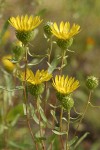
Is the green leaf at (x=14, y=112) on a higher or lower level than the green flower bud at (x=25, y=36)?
lower

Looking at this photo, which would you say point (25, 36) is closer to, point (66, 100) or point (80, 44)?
point (66, 100)

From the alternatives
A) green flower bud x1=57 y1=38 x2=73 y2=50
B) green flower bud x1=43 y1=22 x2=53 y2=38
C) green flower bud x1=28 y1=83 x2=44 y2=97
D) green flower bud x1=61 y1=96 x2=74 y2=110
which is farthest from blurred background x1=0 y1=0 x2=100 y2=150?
green flower bud x1=61 y1=96 x2=74 y2=110

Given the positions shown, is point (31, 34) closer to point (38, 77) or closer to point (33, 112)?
point (38, 77)

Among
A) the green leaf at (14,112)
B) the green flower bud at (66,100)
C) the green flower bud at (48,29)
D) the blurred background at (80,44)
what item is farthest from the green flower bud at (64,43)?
the green leaf at (14,112)

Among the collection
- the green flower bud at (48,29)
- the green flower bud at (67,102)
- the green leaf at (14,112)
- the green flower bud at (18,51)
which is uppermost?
the green flower bud at (48,29)

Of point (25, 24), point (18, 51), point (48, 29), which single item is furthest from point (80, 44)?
point (25, 24)

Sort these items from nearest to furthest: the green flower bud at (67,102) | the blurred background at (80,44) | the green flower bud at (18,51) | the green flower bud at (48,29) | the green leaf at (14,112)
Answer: the green flower bud at (67,102) < the green flower bud at (48,29) < the green flower bud at (18,51) < the green leaf at (14,112) < the blurred background at (80,44)

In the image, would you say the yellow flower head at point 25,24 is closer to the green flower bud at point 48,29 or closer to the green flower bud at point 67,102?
the green flower bud at point 48,29

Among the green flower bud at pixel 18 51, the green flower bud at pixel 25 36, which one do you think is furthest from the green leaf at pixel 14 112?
the green flower bud at pixel 25 36

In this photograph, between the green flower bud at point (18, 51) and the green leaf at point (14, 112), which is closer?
the green flower bud at point (18, 51)

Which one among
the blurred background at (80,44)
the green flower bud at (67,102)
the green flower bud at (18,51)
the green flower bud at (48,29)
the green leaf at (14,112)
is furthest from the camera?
the blurred background at (80,44)
